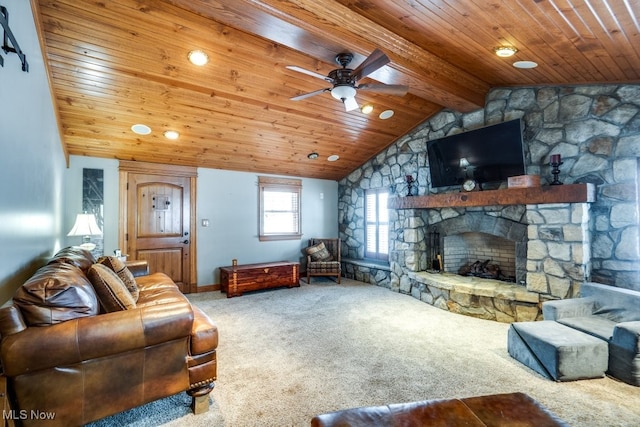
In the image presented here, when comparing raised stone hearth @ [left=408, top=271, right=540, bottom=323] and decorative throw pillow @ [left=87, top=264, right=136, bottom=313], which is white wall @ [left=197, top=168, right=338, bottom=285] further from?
decorative throw pillow @ [left=87, top=264, right=136, bottom=313]

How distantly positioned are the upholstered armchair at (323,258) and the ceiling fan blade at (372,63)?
12.8 feet

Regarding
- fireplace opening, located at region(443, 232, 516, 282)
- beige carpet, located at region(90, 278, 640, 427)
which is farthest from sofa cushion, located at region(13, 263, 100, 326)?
fireplace opening, located at region(443, 232, 516, 282)

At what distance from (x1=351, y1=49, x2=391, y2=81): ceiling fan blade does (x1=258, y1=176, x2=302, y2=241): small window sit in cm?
366

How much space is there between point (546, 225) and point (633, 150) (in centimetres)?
107

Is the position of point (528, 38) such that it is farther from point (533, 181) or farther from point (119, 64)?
point (119, 64)

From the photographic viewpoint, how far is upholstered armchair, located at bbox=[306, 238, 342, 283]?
19.3 feet

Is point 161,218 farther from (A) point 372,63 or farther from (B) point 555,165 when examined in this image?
(B) point 555,165

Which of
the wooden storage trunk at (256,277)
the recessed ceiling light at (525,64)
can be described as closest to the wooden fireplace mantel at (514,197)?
the recessed ceiling light at (525,64)

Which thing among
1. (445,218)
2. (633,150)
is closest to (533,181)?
(633,150)

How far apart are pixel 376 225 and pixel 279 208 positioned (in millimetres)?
1997

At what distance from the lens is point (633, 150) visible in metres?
3.13

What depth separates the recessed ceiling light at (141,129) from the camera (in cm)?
391

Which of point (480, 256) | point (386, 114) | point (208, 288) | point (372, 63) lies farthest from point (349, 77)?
point (208, 288)

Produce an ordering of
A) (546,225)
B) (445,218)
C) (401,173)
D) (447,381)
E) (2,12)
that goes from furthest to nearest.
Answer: (401,173)
(445,218)
(546,225)
(447,381)
(2,12)
